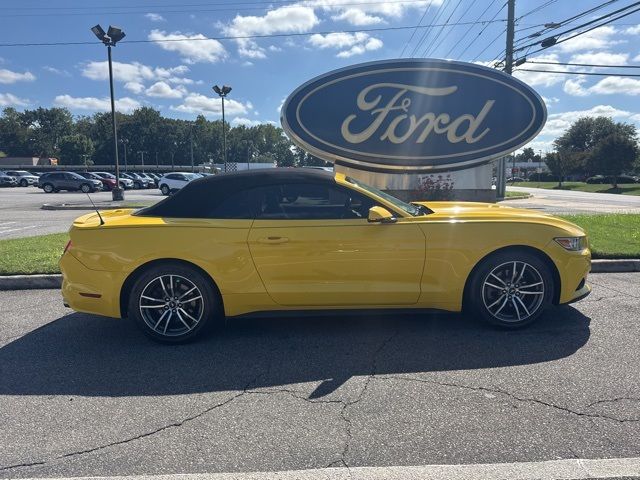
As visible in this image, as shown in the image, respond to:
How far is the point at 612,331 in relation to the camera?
4.08 metres

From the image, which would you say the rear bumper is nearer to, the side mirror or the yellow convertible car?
the yellow convertible car

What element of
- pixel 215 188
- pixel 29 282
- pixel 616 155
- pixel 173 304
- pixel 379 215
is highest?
pixel 616 155

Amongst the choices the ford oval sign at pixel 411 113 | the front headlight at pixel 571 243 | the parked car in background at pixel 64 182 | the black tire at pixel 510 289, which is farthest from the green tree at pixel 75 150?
the front headlight at pixel 571 243

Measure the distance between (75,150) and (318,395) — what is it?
114 metres

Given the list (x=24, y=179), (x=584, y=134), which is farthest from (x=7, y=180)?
(x=584, y=134)

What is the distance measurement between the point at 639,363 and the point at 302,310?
9.13 feet

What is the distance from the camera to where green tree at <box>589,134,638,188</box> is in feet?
174

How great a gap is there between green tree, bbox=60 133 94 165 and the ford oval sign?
107 meters

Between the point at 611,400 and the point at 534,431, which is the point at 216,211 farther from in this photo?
the point at 611,400

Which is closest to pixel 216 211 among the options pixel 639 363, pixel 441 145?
pixel 639 363

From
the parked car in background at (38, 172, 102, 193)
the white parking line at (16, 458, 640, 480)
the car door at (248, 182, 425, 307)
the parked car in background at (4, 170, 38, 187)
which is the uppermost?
the parked car in background at (4, 170, 38, 187)

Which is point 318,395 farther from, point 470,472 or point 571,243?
point 571,243

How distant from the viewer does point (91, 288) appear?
388 cm

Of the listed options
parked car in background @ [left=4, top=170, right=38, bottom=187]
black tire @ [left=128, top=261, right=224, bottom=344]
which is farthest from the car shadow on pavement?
parked car in background @ [left=4, top=170, right=38, bottom=187]
